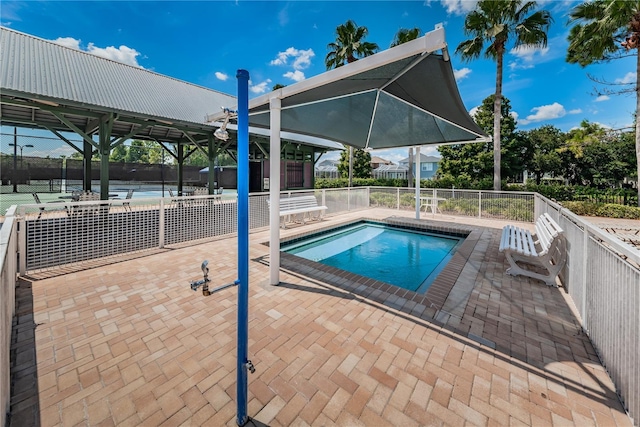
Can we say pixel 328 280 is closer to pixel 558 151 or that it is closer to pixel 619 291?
pixel 619 291

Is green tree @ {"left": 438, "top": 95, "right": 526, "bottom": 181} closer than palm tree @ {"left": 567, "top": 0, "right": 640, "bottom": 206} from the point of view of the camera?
No

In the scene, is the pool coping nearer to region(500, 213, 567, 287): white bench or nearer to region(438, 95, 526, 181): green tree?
region(500, 213, 567, 287): white bench

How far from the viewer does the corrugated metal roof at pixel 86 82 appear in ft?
20.0

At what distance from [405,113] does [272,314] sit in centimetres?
476

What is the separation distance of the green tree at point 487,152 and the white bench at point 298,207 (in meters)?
15.5

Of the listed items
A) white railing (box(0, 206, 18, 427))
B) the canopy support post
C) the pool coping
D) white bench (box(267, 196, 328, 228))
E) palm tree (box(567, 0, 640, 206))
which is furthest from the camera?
palm tree (box(567, 0, 640, 206))

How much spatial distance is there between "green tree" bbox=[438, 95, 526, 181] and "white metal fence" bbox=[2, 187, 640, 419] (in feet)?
36.6

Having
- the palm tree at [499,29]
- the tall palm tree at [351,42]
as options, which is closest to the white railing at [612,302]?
the palm tree at [499,29]

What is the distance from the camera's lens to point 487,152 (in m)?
18.7

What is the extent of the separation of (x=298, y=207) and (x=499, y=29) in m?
12.0

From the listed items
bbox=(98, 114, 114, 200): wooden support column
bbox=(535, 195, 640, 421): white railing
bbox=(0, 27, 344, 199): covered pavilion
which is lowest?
bbox=(535, 195, 640, 421): white railing

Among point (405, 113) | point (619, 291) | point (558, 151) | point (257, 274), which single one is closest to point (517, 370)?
point (619, 291)

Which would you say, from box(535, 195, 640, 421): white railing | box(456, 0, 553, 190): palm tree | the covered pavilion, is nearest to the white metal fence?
box(535, 195, 640, 421): white railing

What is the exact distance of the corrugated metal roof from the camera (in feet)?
20.0
